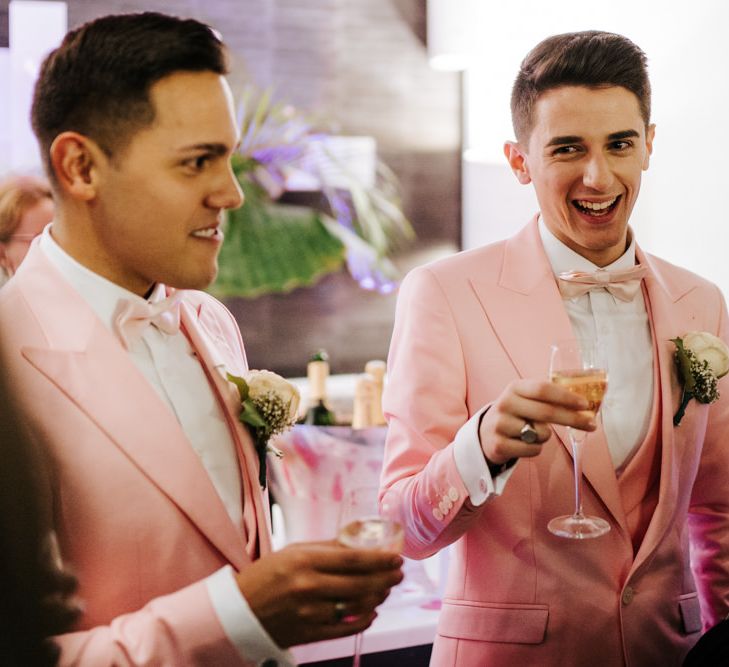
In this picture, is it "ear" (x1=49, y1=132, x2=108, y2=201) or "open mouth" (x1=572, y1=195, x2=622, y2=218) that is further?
"open mouth" (x1=572, y1=195, x2=622, y2=218)

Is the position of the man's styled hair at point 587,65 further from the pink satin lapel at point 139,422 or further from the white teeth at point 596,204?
the pink satin lapel at point 139,422

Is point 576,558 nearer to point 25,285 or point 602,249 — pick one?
point 602,249

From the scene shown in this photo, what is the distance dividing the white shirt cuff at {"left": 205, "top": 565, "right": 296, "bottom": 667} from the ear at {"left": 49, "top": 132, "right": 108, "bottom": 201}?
57 cm

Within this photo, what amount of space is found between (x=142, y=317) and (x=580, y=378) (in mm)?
770

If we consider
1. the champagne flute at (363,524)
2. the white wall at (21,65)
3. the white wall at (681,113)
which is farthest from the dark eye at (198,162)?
the white wall at (21,65)

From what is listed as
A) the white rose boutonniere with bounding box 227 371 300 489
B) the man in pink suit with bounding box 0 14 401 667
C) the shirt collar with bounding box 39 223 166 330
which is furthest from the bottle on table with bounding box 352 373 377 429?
the shirt collar with bounding box 39 223 166 330

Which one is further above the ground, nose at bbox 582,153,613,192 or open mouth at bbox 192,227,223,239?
nose at bbox 582,153,613,192

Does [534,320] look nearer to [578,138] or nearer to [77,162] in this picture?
[578,138]

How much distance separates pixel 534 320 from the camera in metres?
1.77

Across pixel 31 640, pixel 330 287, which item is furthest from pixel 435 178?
pixel 31 640

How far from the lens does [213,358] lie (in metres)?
1.40

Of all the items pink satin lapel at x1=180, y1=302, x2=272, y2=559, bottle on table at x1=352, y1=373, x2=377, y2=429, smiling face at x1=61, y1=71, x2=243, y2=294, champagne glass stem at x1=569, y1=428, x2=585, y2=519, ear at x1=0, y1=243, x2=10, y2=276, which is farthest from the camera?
bottle on table at x1=352, y1=373, x2=377, y2=429

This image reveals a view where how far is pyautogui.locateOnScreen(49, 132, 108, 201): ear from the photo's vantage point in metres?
1.17

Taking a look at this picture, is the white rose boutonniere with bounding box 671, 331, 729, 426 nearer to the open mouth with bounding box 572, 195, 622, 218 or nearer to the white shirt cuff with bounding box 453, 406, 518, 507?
the open mouth with bounding box 572, 195, 622, 218
